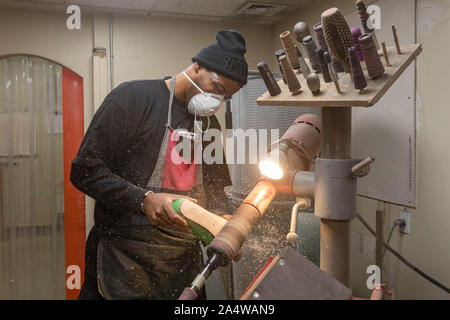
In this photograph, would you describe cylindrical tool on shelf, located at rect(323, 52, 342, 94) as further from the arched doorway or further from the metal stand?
the arched doorway

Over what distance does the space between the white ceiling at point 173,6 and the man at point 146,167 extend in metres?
0.59

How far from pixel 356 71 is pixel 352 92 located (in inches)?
1.5

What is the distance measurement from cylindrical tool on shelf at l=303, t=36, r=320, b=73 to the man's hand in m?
0.38

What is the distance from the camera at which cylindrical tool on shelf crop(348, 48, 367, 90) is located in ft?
1.90

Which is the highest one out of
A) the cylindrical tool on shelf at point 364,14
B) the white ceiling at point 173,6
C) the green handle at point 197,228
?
the white ceiling at point 173,6

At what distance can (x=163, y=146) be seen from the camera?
40.9 inches

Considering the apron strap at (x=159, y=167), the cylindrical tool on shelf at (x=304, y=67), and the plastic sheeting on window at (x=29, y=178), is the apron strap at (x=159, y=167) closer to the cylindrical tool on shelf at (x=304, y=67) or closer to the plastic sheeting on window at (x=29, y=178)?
the cylindrical tool on shelf at (x=304, y=67)

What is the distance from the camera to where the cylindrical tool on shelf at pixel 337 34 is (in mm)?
581

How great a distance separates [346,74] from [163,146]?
54 cm

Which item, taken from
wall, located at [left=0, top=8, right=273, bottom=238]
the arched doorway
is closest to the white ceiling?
wall, located at [left=0, top=8, right=273, bottom=238]

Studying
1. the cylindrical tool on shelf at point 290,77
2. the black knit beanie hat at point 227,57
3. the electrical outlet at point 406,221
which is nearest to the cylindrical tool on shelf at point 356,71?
the cylindrical tool on shelf at point 290,77

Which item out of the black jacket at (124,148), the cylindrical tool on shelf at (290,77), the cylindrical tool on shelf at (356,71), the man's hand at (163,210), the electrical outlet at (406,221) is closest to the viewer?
the cylindrical tool on shelf at (356,71)

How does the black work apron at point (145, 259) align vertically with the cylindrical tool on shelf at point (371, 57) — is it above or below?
below
